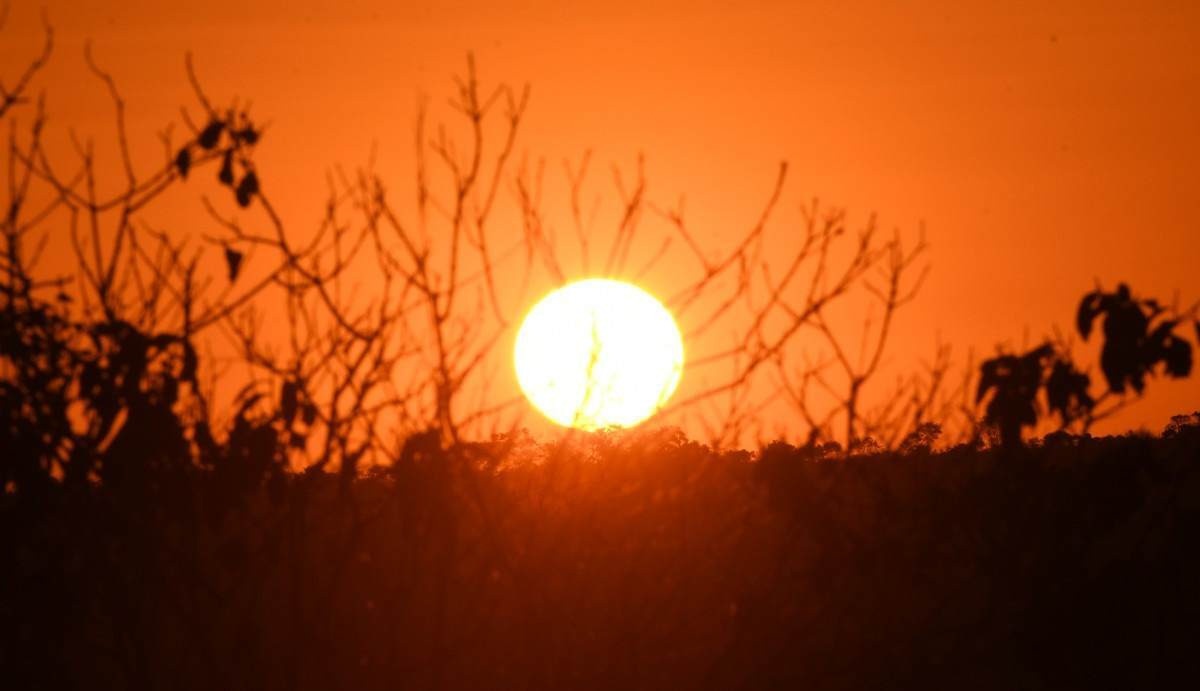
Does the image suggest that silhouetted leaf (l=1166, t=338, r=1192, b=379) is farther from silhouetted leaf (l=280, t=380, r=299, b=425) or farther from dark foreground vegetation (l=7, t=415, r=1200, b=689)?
silhouetted leaf (l=280, t=380, r=299, b=425)

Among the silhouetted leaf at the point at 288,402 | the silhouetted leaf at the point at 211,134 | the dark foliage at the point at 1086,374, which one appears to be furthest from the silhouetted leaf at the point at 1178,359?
the silhouetted leaf at the point at 211,134

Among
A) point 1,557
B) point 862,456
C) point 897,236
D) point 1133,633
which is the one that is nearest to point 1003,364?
point 897,236

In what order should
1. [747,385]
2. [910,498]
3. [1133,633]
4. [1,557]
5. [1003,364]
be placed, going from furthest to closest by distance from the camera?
1. [1133,633]
2. [910,498]
3. [747,385]
4. [1003,364]
5. [1,557]

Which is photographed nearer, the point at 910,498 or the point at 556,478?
the point at 556,478

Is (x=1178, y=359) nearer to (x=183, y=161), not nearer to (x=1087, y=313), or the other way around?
(x=1087, y=313)

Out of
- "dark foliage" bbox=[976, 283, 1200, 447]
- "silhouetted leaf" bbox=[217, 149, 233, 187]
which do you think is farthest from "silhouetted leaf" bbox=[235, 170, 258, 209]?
"dark foliage" bbox=[976, 283, 1200, 447]

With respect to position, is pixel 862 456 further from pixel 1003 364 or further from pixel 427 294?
pixel 427 294

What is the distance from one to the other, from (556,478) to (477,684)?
109 cm

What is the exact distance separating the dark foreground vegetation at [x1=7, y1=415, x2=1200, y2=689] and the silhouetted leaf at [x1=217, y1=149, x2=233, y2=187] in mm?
880

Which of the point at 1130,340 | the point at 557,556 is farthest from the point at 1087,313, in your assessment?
the point at 557,556

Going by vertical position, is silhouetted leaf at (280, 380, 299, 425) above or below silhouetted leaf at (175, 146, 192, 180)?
below

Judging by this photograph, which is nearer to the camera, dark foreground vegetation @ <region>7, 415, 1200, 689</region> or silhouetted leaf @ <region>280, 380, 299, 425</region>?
silhouetted leaf @ <region>280, 380, 299, 425</region>

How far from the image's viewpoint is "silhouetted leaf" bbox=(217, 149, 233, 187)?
4289 millimetres

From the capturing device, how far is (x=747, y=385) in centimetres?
567
